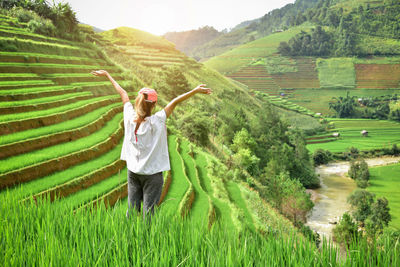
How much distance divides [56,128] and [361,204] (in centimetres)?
2513

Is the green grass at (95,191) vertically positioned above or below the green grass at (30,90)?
below

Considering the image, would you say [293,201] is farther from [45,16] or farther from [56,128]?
[45,16]

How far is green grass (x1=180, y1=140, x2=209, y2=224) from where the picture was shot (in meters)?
6.58

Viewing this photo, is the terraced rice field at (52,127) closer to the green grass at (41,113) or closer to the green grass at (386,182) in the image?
the green grass at (41,113)

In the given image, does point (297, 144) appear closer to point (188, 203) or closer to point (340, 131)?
point (340, 131)

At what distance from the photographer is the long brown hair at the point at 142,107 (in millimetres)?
1796

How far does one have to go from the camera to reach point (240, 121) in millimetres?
28312

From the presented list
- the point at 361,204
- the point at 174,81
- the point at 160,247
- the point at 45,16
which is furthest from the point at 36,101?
the point at 361,204

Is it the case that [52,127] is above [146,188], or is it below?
below

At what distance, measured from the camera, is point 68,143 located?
Answer: 6.45 metres

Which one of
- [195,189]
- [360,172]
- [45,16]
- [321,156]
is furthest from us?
[321,156]

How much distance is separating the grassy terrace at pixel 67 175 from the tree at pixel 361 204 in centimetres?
2358

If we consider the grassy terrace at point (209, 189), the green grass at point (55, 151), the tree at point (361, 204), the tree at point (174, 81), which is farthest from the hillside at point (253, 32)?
the green grass at point (55, 151)

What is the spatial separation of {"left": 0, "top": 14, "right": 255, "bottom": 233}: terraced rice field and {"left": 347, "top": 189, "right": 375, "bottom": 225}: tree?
712 inches
